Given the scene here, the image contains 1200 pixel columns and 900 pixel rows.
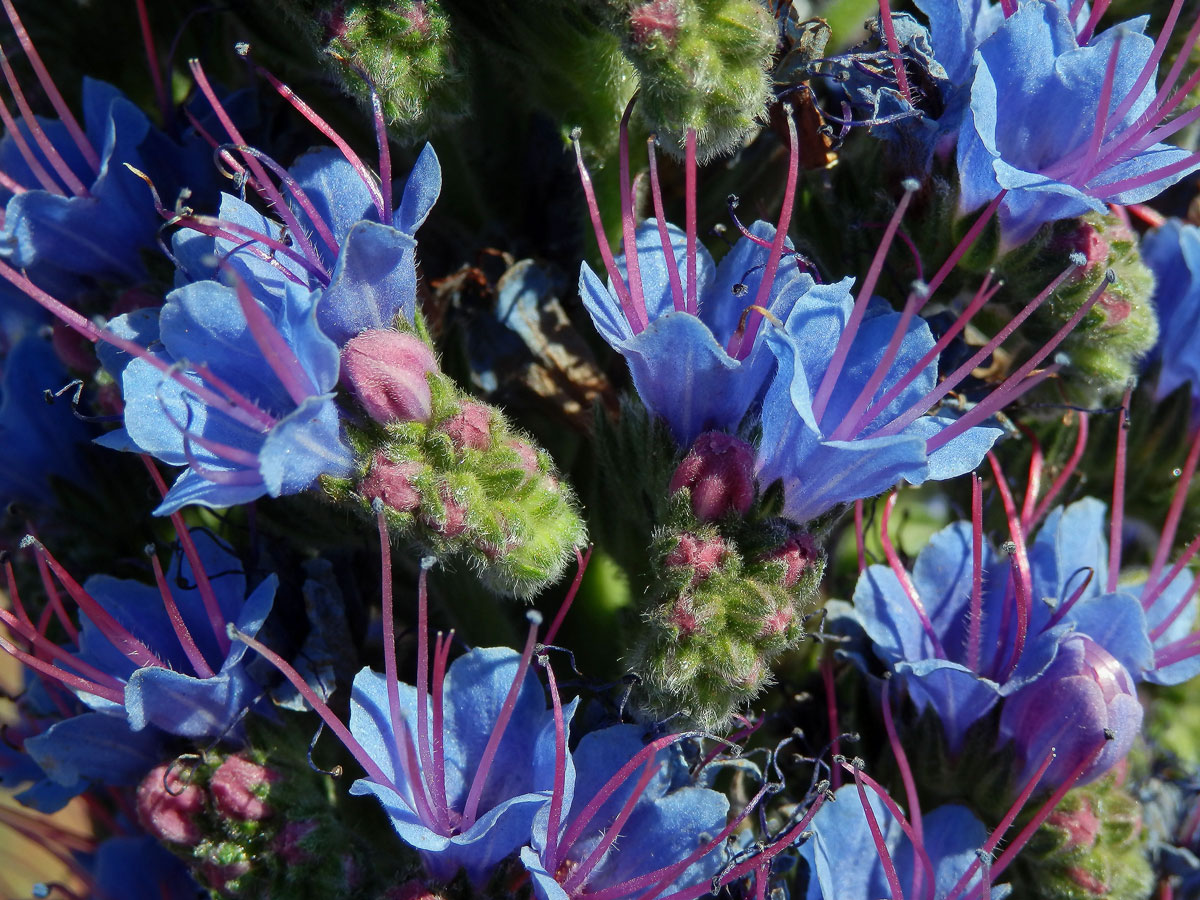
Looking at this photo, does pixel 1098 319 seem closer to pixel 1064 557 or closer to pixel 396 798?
pixel 1064 557

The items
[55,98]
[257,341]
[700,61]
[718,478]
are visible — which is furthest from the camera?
[55,98]

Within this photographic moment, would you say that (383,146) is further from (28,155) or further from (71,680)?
(71,680)

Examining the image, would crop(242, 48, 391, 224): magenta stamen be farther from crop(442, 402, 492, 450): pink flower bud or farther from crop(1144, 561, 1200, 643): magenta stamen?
crop(1144, 561, 1200, 643): magenta stamen

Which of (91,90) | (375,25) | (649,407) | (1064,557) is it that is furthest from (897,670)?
(91,90)

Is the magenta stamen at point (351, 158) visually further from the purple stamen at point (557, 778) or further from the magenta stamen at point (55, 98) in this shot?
the purple stamen at point (557, 778)

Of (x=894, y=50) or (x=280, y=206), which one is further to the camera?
(x=894, y=50)

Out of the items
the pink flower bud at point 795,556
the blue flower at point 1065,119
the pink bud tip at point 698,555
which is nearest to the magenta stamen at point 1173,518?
the blue flower at point 1065,119

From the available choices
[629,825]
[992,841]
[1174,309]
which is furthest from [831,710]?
[1174,309]
